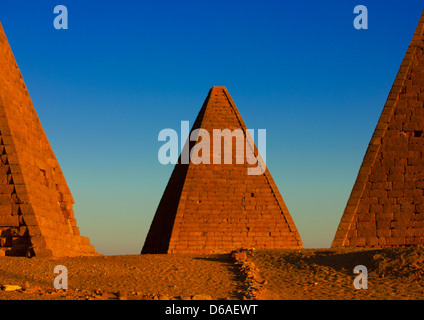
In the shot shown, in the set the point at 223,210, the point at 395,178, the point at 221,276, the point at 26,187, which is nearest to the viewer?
the point at 221,276

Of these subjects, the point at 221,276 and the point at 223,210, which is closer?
the point at 221,276

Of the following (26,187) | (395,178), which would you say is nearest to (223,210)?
(395,178)

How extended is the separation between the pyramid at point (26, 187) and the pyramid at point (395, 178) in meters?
7.48

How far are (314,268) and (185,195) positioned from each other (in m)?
8.09

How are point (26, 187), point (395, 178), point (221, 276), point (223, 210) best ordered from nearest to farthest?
point (221, 276) < point (26, 187) < point (395, 178) < point (223, 210)

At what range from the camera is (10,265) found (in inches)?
510

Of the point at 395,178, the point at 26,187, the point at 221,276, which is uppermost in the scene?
the point at 395,178

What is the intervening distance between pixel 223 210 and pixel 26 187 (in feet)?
25.7

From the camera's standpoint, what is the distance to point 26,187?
1488cm

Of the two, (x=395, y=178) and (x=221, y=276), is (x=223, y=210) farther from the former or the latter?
(x=221, y=276)

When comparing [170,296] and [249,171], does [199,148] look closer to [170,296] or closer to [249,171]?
[249,171]

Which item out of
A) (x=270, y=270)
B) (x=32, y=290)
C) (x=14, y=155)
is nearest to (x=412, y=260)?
(x=270, y=270)

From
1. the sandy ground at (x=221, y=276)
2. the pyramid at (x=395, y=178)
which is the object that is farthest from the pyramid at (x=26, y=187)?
the pyramid at (x=395, y=178)

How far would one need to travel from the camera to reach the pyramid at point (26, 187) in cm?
1457
